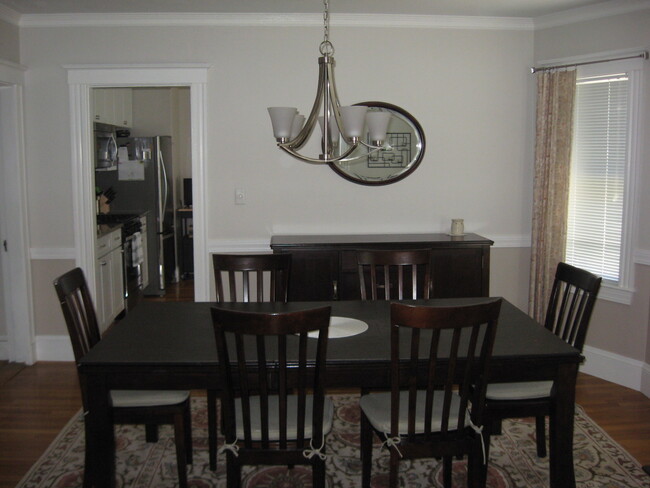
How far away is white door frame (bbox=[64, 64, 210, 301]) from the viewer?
4.26 meters

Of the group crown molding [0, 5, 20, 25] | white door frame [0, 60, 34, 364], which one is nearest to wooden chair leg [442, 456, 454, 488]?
white door frame [0, 60, 34, 364]

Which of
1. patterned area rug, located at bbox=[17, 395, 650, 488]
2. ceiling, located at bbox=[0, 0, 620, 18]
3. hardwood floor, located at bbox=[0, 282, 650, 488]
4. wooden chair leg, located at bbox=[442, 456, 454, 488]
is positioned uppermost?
ceiling, located at bbox=[0, 0, 620, 18]

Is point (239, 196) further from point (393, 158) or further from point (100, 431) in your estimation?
point (100, 431)

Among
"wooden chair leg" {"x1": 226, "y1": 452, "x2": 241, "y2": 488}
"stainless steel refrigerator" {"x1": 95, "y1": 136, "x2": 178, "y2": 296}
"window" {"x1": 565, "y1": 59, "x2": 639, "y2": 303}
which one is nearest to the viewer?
"wooden chair leg" {"x1": 226, "y1": 452, "x2": 241, "y2": 488}

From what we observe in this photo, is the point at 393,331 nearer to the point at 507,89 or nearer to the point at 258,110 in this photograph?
the point at 258,110

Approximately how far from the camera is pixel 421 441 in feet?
7.54

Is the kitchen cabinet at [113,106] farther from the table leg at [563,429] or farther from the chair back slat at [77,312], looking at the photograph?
the table leg at [563,429]

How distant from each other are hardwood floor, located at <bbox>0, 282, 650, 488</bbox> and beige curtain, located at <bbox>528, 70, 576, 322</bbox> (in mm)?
740

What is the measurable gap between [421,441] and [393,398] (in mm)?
227

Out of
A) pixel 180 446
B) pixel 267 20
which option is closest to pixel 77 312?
pixel 180 446

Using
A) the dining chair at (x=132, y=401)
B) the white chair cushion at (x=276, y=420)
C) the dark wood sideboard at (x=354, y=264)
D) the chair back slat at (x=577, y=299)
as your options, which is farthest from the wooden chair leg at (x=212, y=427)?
the chair back slat at (x=577, y=299)

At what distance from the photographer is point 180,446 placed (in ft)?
8.53

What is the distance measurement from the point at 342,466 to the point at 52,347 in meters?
2.60

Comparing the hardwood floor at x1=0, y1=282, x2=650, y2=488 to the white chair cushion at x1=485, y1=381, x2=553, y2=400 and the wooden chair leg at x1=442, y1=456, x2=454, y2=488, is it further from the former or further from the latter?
the wooden chair leg at x1=442, y1=456, x2=454, y2=488
